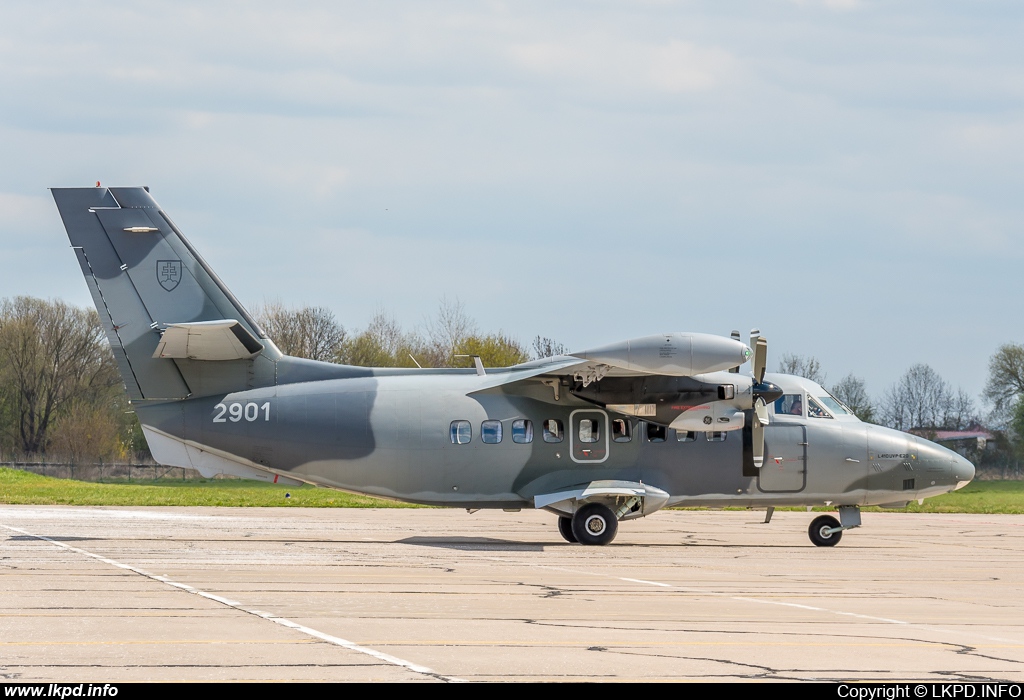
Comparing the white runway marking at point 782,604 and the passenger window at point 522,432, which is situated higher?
the passenger window at point 522,432

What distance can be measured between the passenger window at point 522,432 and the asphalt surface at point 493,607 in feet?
6.89

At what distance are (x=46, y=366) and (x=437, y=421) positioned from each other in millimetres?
61669

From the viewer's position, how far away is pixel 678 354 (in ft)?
63.2

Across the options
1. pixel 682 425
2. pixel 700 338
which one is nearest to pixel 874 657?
pixel 700 338

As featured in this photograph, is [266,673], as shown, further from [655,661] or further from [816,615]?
[816,615]

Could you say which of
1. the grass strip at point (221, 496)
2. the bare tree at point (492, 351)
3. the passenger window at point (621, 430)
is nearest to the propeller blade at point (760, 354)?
the passenger window at point (621, 430)

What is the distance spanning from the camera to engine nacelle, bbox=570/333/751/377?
1927 cm

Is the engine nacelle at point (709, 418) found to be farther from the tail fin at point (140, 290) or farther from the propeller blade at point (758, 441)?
the tail fin at point (140, 290)

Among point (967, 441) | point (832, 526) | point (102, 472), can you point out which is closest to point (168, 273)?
point (832, 526)

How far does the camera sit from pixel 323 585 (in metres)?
14.1

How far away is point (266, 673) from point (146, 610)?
3.86 metres

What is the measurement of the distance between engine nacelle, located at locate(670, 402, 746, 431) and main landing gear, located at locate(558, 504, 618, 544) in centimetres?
220

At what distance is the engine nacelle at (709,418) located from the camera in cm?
2134

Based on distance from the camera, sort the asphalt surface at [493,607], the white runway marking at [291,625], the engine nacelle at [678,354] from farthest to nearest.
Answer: the engine nacelle at [678,354] → the asphalt surface at [493,607] → the white runway marking at [291,625]
